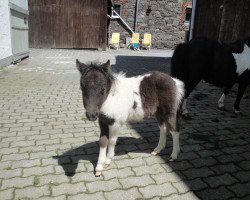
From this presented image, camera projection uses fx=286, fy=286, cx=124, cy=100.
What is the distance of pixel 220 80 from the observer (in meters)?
6.86

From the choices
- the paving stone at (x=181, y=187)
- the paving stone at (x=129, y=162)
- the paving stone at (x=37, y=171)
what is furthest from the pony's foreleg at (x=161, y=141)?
the paving stone at (x=37, y=171)

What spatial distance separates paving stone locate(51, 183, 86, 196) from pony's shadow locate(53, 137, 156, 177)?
0.28 m

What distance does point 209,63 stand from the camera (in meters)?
6.73

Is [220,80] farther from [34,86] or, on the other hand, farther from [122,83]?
[34,86]

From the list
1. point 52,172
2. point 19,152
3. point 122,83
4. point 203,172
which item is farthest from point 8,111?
point 203,172

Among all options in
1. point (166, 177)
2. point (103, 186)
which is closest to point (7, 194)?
point (103, 186)

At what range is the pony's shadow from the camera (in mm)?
4332

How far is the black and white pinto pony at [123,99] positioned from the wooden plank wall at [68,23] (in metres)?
19.1

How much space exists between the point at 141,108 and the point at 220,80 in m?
3.38

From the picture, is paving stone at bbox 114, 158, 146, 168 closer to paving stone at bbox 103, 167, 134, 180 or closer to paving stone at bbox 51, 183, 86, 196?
paving stone at bbox 103, 167, 134, 180

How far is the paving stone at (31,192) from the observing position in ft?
11.7

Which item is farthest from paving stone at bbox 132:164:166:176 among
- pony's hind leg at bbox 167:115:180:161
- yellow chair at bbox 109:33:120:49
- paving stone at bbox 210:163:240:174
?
yellow chair at bbox 109:33:120:49

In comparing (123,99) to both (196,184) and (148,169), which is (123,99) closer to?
(148,169)

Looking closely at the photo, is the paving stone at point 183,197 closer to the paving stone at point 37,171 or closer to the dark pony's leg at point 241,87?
the paving stone at point 37,171
